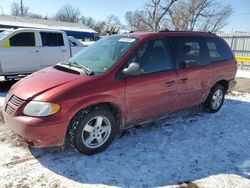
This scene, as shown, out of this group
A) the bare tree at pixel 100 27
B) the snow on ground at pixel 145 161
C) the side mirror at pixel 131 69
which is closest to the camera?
the snow on ground at pixel 145 161

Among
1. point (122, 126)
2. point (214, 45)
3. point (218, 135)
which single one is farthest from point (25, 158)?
point (214, 45)

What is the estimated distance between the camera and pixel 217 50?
551 cm

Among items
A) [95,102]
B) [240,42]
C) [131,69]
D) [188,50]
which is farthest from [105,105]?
[240,42]

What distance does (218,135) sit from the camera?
14.8 ft

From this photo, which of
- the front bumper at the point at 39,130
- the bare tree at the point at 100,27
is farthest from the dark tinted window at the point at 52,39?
the bare tree at the point at 100,27

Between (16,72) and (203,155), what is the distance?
665cm

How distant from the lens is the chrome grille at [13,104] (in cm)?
336

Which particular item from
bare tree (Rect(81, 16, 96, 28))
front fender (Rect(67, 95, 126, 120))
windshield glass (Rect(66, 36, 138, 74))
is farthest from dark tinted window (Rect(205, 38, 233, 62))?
bare tree (Rect(81, 16, 96, 28))

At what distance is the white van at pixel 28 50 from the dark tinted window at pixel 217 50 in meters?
5.73

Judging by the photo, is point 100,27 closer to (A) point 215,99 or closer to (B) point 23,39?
(B) point 23,39

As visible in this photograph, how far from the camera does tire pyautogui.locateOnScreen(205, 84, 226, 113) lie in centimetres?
553

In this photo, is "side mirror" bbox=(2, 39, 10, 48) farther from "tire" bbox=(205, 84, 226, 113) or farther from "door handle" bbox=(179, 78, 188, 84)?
"tire" bbox=(205, 84, 226, 113)

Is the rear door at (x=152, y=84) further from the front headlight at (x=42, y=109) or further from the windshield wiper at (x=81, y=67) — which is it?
the front headlight at (x=42, y=109)

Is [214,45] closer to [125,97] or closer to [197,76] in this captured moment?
[197,76]
